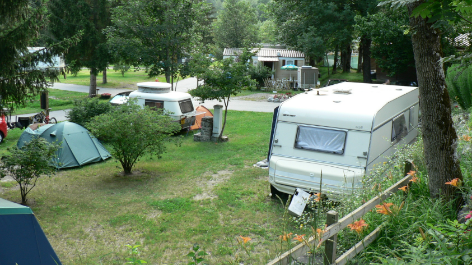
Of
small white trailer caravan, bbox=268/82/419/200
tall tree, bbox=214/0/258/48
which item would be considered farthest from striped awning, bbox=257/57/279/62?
small white trailer caravan, bbox=268/82/419/200

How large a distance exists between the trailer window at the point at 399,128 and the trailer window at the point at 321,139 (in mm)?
1747

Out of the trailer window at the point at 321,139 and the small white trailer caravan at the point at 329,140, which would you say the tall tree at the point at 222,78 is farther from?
the trailer window at the point at 321,139

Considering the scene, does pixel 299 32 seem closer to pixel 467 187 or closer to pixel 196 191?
pixel 196 191

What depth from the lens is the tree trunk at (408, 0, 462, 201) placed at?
14.5 feet

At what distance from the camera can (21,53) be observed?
10.9 meters

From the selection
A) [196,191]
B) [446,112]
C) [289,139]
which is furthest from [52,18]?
[446,112]

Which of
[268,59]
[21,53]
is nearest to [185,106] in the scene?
[21,53]

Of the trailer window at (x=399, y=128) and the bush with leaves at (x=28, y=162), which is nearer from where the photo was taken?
the bush with leaves at (x=28, y=162)

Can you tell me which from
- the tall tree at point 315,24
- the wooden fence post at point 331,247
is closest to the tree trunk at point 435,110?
the wooden fence post at point 331,247

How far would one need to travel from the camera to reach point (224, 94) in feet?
48.5

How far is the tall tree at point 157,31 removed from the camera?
782 inches

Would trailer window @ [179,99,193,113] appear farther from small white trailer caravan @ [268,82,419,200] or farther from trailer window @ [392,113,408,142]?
trailer window @ [392,113,408,142]

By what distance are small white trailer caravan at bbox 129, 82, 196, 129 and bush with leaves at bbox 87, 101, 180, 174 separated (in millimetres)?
4772

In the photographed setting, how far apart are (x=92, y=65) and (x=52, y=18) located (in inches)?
143
